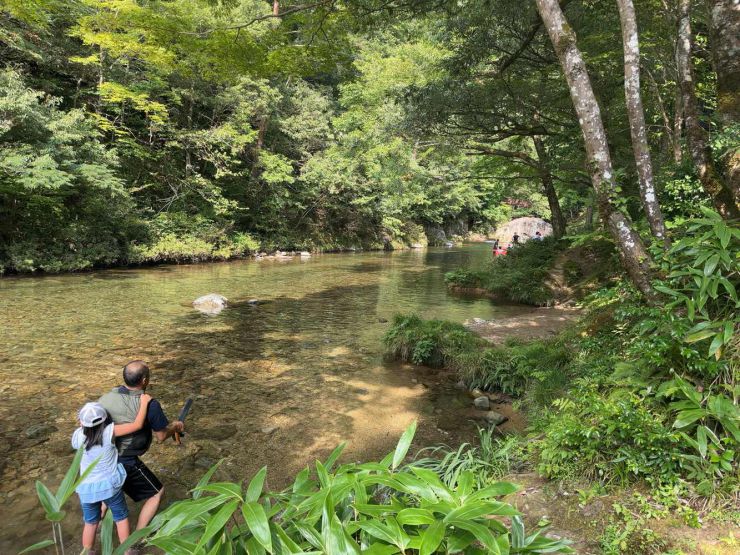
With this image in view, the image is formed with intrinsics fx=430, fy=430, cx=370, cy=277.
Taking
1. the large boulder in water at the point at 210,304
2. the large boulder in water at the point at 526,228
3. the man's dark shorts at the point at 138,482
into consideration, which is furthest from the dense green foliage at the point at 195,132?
the large boulder in water at the point at 526,228

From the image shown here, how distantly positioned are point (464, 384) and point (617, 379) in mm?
3607

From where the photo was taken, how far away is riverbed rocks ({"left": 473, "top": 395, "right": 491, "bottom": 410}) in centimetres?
624

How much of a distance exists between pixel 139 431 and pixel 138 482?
456 mm

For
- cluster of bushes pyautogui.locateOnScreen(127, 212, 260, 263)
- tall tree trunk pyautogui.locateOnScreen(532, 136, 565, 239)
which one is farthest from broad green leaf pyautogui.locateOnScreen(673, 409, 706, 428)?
cluster of bushes pyautogui.locateOnScreen(127, 212, 260, 263)

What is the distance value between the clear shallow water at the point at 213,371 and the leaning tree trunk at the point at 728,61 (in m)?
4.09

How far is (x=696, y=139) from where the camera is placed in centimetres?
405

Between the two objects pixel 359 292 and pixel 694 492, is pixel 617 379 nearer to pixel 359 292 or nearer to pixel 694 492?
pixel 694 492

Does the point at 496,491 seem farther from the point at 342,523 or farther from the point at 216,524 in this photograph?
the point at 216,524

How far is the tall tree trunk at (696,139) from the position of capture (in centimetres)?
370

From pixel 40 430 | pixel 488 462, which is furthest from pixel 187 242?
pixel 488 462

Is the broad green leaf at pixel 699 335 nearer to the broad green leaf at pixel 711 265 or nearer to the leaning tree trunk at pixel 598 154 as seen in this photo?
the broad green leaf at pixel 711 265

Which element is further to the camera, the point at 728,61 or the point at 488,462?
the point at 488,462

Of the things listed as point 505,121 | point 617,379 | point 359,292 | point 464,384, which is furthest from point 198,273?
point 617,379

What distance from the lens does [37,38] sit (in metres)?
17.1
